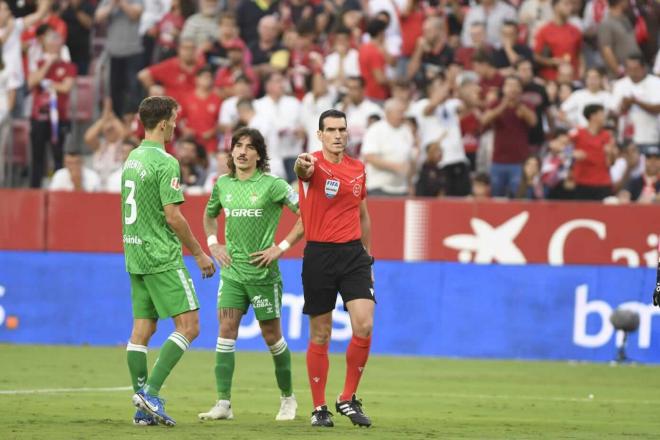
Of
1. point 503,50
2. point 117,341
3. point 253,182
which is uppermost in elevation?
point 503,50

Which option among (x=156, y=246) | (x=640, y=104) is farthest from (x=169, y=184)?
(x=640, y=104)

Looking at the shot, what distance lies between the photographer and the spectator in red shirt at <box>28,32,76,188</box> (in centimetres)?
2322

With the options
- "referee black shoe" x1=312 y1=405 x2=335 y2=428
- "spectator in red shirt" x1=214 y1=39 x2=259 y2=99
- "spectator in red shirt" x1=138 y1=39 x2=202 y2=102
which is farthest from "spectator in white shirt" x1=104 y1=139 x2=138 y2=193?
"referee black shoe" x1=312 y1=405 x2=335 y2=428

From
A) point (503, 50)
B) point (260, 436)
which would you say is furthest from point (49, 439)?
point (503, 50)

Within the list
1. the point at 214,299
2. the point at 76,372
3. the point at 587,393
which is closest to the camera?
the point at 587,393

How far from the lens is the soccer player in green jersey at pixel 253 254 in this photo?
463 inches

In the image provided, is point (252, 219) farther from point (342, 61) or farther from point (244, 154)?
point (342, 61)

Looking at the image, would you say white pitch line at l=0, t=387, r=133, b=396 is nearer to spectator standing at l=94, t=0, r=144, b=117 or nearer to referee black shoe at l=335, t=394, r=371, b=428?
referee black shoe at l=335, t=394, r=371, b=428

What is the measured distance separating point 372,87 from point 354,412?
13006mm

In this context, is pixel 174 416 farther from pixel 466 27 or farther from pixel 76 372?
pixel 466 27

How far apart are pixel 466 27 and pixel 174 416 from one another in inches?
570

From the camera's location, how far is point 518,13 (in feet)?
82.5

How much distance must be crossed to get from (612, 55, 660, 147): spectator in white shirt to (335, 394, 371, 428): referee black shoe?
492 inches

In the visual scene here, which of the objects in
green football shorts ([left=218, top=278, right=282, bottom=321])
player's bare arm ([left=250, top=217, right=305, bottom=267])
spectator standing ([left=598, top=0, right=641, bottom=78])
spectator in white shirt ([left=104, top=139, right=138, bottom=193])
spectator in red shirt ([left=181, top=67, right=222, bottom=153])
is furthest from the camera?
spectator standing ([left=598, top=0, right=641, bottom=78])
